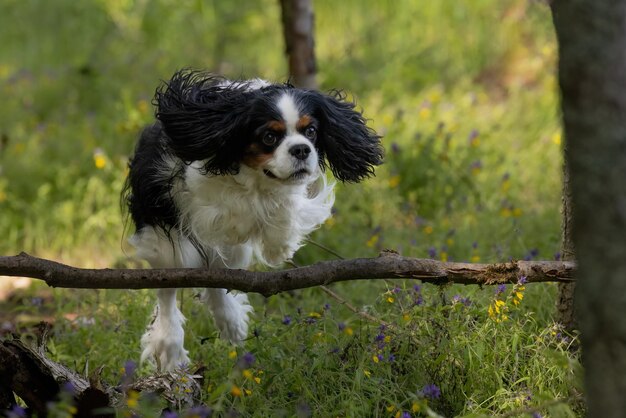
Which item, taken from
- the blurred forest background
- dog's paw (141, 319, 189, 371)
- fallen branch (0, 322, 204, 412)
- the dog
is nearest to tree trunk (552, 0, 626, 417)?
fallen branch (0, 322, 204, 412)

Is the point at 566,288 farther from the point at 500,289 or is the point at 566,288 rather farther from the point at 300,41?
the point at 300,41

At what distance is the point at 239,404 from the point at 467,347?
2.64ft

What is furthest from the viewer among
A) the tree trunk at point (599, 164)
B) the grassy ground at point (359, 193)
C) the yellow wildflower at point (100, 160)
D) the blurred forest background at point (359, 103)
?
the yellow wildflower at point (100, 160)

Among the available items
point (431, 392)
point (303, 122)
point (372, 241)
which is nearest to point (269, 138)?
point (303, 122)

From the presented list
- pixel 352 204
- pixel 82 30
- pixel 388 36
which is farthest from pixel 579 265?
pixel 82 30

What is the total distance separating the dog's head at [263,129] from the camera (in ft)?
12.5

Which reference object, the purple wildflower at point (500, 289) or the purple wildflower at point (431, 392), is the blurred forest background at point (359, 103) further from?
the purple wildflower at point (431, 392)

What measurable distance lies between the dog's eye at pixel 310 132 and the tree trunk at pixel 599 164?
1863mm

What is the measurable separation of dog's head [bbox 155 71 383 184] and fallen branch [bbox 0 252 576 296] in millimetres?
597

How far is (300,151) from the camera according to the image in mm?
3695

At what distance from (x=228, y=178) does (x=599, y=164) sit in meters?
2.19

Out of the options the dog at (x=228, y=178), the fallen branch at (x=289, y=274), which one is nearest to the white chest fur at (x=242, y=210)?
the dog at (x=228, y=178)

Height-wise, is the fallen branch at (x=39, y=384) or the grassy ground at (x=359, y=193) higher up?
the grassy ground at (x=359, y=193)

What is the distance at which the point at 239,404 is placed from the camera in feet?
10.5
